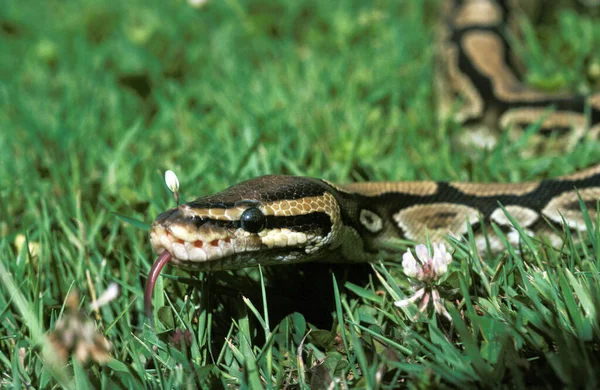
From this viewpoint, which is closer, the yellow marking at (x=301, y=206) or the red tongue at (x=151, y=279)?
the red tongue at (x=151, y=279)

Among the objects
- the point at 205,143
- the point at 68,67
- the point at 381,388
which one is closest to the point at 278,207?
the point at 381,388

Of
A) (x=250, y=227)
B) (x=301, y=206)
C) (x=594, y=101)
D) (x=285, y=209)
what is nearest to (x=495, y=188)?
(x=301, y=206)

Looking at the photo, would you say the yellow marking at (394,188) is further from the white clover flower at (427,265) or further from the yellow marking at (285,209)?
the white clover flower at (427,265)

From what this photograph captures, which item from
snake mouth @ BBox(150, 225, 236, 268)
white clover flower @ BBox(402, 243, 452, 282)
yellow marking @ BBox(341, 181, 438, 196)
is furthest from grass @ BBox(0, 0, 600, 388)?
yellow marking @ BBox(341, 181, 438, 196)

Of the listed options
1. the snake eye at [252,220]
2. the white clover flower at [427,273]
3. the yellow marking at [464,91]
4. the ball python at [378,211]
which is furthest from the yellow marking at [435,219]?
the yellow marking at [464,91]

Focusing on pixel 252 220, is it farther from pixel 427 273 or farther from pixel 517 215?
pixel 517 215

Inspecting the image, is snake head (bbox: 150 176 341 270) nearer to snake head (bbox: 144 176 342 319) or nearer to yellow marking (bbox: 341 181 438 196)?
snake head (bbox: 144 176 342 319)
